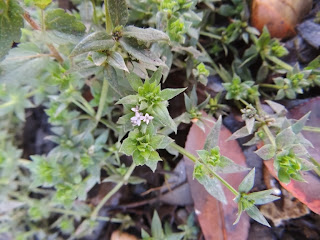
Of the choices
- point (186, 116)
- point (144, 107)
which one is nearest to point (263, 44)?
point (186, 116)

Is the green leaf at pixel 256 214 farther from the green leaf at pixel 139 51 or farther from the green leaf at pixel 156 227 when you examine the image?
Result: the green leaf at pixel 139 51

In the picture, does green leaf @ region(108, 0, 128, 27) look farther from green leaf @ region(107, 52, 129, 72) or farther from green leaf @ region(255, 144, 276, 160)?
green leaf @ region(255, 144, 276, 160)

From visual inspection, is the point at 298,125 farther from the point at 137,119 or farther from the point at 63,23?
the point at 63,23

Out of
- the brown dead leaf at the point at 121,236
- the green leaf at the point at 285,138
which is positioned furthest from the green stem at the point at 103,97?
the green leaf at the point at 285,138

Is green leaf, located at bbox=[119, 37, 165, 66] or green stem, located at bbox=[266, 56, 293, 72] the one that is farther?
green stem, located at bbox=[266, 56, 293, 72]

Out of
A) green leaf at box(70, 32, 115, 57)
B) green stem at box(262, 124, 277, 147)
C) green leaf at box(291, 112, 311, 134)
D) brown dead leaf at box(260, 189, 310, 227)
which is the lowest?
brown dead leaf at box(260, 189, 310, 227)

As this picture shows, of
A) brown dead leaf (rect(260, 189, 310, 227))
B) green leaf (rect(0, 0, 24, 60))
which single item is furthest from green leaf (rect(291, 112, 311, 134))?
green leaf (rect(0, 0, 24, 60))

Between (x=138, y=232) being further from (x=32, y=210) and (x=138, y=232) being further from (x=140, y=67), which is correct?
(x=140, y=67)
